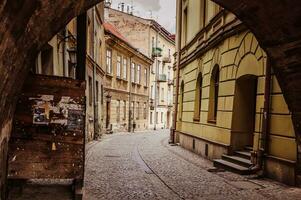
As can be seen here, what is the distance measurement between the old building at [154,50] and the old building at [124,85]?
2.90m

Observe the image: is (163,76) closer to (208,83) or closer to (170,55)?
(170,55)

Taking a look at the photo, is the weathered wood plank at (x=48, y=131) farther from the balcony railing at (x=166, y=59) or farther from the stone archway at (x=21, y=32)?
the balcony railing at (x=166, y=59)

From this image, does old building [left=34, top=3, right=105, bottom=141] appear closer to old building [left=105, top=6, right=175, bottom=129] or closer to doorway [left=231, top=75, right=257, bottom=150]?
doorway [left=231, top=75, right=257, bottom=150]

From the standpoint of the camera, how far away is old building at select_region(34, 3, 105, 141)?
11455 mm

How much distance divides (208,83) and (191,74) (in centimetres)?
350

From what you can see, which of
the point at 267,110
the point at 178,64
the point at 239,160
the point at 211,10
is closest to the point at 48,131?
the point at 267,110

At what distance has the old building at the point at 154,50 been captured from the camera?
44125 millimetres

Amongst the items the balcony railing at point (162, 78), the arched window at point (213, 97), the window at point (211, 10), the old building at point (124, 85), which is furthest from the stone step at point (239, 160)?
the balcony railing at point (162, 78)

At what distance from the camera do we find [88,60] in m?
20.4

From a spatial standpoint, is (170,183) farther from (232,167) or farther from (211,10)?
(211,10)

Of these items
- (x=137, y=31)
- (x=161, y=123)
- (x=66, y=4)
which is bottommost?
(x=161, y=123)

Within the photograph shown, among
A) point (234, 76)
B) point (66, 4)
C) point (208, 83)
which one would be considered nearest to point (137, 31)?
point (208, 83)

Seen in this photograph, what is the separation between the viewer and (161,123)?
50.4 metres

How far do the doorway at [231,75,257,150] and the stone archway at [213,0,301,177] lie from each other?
3.75 metres
